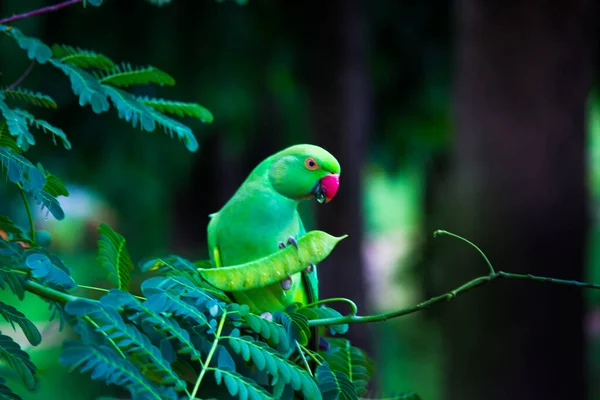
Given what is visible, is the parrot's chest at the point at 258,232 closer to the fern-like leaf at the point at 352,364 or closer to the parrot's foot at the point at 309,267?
the parrot's foot at the point at 309,267

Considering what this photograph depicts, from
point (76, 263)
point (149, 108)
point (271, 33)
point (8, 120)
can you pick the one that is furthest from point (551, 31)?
point (76, 263)

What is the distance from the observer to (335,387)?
85cm

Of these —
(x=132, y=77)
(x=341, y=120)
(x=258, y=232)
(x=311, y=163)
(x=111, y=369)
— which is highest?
(x=341, y=120)

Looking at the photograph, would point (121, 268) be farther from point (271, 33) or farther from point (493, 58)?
point (271, 33)

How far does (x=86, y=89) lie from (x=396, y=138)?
17.5ft

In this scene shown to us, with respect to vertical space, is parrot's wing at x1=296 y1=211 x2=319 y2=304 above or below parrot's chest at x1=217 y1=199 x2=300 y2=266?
below

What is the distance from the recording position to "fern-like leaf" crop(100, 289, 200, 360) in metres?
0.75

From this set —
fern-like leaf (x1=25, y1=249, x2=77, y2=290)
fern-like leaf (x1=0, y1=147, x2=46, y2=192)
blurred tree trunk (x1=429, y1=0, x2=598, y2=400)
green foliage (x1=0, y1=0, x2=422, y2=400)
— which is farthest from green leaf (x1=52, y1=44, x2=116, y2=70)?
blurred tree trunk (x1=429, y1=0, x2=598, y2=400)

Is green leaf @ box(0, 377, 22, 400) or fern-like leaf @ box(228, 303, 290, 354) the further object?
fern-like leaf @ box(228, 303, 290, 354)

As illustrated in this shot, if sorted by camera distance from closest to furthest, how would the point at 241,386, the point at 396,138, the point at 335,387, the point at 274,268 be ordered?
the point at 241,386 < the point at 335,387 < the point at 274,268 < the point at 396,138

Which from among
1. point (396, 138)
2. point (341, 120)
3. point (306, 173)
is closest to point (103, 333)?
point (306, 173)

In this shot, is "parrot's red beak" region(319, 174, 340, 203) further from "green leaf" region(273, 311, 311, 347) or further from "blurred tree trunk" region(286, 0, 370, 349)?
"blurred tree trunk" region(286, 0, 370, 349)

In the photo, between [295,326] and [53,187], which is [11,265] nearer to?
[53,187]

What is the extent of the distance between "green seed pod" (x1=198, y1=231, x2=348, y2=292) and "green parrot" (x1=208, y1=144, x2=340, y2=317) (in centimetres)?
10
